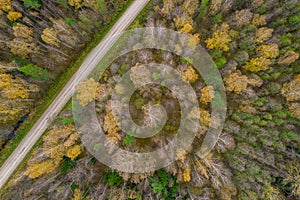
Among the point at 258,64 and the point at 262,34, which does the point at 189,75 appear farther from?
the point at 262,34

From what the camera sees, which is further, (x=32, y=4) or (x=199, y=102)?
(x=32, y=4)

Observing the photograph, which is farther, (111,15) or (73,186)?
(111,15)

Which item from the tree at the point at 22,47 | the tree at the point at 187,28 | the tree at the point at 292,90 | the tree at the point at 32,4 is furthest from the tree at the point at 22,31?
the tree at the point at 292,90

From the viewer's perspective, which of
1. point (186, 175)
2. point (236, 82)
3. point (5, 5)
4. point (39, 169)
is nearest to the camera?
point (236, 82)

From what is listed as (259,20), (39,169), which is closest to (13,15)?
(39,169)

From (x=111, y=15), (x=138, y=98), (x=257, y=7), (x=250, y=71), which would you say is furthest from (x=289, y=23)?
(x=111, y=15)

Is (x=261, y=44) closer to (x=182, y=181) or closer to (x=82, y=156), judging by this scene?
(x=182, y=181)

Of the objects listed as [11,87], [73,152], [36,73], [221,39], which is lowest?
[73,152]

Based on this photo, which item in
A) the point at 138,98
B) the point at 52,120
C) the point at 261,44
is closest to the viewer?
the point at 261,44

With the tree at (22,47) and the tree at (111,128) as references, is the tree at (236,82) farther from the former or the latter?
the tree at (22,47)
